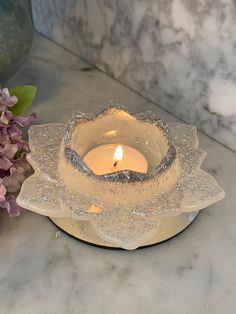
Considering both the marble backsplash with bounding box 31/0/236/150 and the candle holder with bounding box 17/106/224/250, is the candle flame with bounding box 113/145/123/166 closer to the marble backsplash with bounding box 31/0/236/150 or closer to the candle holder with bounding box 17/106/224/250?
the candle holder with bounding box 17/106/224/250

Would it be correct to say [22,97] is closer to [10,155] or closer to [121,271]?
[10,155]

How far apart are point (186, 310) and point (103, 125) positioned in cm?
20

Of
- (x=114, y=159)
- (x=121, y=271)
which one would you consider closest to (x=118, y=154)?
(x=114, y=159)

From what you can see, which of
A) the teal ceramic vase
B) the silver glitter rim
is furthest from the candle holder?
the teal ceramic vase

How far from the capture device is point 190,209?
51cm

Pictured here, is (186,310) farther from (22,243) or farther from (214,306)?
(22,243)

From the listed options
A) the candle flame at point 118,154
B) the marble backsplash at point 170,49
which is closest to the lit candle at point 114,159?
the candle flame at point 118,154

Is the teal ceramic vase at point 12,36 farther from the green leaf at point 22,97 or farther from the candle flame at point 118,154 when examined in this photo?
the candle flame at point 118,154

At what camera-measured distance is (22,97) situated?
2.03 ft

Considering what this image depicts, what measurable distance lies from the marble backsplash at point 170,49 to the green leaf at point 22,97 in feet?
0.52

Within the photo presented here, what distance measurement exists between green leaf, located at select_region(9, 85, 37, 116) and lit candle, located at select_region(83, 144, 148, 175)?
0.09 metres

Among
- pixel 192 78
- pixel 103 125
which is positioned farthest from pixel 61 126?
pixel 192 78

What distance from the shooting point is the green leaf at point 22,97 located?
61 centimetres

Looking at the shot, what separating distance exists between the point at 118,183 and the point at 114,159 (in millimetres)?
74
